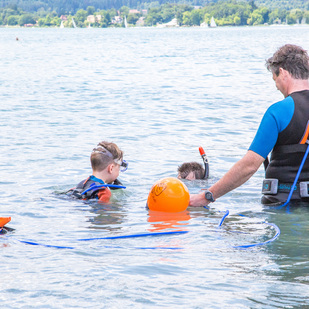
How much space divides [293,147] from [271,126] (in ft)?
1.33

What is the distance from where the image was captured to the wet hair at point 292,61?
5734 mm

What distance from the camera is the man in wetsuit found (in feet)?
18.6

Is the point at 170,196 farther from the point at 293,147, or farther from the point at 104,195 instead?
the point at 293,147

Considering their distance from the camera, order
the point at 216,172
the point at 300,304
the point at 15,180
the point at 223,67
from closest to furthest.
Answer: the point at 300,304
the point at 15,180
the point at 216,172
the point at 223,67

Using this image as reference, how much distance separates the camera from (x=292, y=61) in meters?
5.76

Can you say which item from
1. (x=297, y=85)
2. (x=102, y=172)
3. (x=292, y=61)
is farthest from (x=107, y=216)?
(x=292, y=61)

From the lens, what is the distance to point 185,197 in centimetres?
679

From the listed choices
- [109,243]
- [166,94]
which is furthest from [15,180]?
[166,94]

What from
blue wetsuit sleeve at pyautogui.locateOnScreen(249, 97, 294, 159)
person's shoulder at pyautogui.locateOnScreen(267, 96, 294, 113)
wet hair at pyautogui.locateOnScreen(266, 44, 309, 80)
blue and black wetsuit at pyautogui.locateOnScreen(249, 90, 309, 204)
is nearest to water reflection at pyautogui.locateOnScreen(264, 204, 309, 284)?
blue and black wetsuit at pyautogui.locateOnScreen(249, 90, 309, 204)

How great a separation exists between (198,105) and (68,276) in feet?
57.4

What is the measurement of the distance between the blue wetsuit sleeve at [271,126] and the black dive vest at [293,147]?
0.08m

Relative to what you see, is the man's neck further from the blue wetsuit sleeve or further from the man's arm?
the man's arm

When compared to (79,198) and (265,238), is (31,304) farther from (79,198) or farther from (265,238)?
(79,198)

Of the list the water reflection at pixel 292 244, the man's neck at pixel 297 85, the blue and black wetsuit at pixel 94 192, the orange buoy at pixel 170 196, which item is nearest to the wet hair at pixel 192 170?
the blue and black wetsuit at pixel 94 192
